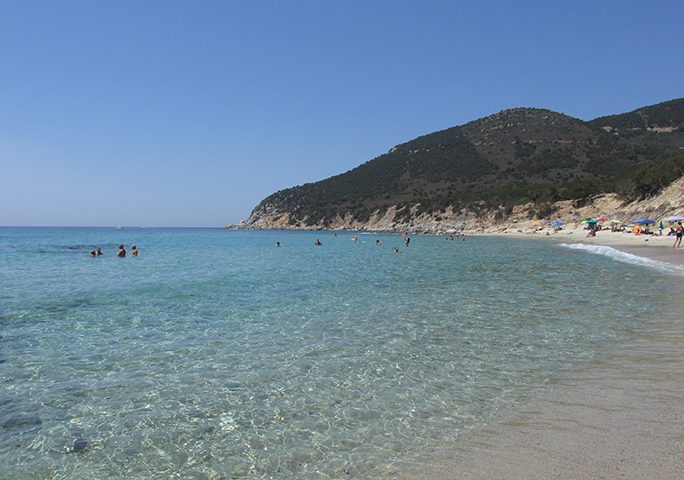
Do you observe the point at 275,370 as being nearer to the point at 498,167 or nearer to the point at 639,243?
the point at 639,243

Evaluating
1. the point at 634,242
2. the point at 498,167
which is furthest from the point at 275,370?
the point at 498,167

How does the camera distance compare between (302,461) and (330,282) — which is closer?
(302,461)

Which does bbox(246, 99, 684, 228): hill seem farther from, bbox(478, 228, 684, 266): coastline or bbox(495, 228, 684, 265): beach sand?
bbox(495, 228, 684, 265): beach sand

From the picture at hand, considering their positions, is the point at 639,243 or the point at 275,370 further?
the point at 639,243

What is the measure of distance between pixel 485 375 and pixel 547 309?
20.5 ft

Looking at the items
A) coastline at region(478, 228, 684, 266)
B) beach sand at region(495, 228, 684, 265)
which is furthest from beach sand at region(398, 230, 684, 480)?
beach sand at region(495, 228, 684, 265)

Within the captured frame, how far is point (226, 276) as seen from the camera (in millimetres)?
22219

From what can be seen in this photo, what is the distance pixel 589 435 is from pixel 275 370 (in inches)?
180

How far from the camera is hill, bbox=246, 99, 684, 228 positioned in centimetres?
9194

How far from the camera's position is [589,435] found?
16.0ft

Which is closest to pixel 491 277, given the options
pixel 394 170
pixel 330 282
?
pixel 330 282

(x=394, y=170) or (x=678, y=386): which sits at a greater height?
(x=394, y=170)

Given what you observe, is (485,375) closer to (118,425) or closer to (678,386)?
(678,386)

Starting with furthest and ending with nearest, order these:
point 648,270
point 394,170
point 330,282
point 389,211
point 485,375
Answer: point 394,170 → point 389,211 → point 648,270 → point 330,282 → point 485,375
